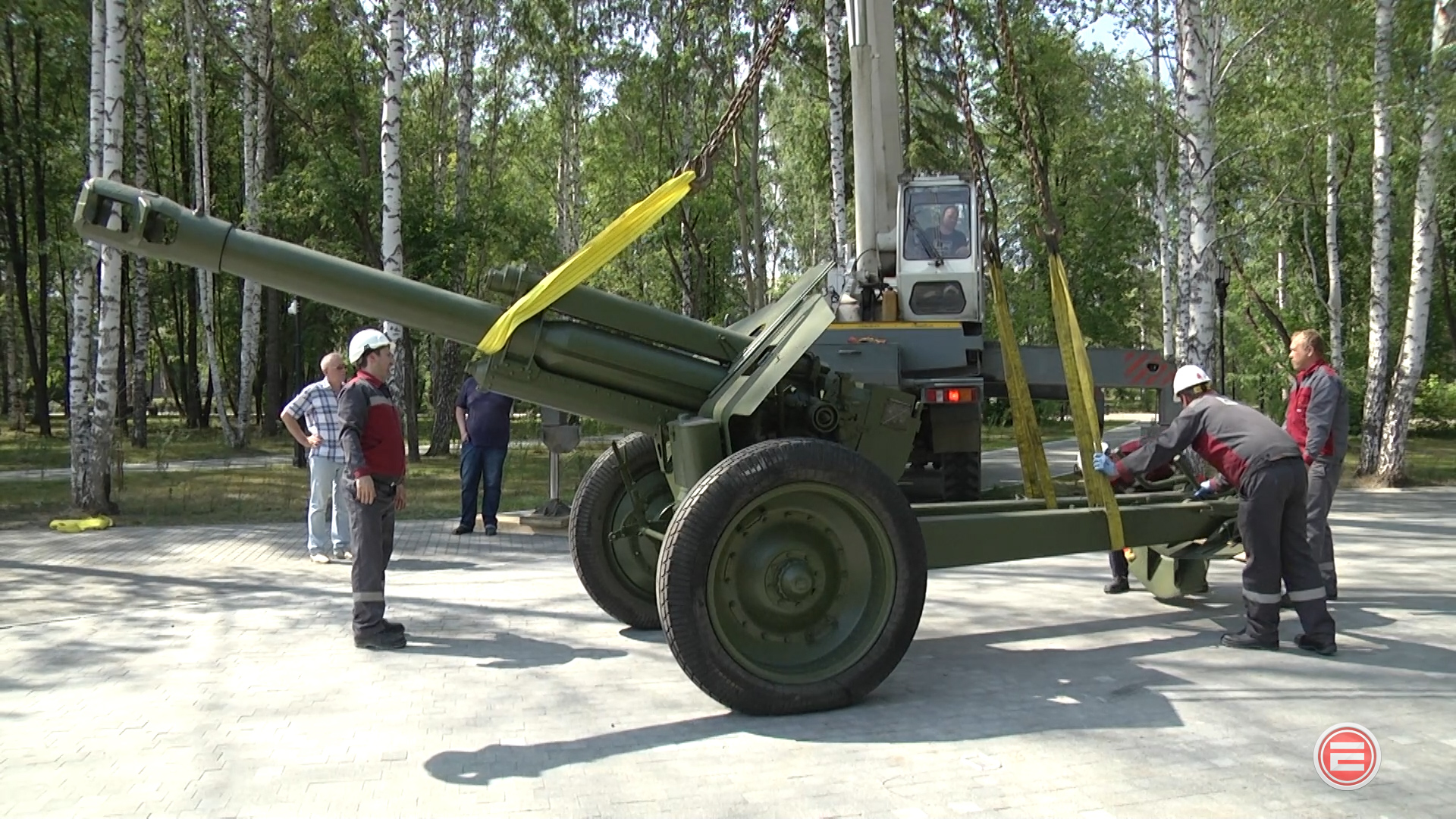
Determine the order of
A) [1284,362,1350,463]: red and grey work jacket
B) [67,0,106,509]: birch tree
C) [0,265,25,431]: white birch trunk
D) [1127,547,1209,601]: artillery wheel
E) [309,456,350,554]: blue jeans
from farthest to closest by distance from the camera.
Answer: [0,265,25,431]: white birch trunk → [67,0,106,509]: birch tree → [309,456,350,554]: blue jeans → [1127,547,1209,601]: artillery wheel → [1284,362,1350,463]: red and grey work jacket

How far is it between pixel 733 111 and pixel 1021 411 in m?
2.47

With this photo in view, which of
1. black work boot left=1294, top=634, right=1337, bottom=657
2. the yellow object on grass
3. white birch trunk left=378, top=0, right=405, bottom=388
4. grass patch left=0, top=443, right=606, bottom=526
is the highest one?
white birch trunk left=378, top=0, right=405, bottom=388

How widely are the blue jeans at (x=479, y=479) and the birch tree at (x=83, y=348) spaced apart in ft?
14.9

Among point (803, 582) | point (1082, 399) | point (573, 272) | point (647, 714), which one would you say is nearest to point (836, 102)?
point (1082, 399)

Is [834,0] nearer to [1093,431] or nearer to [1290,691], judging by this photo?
[1093,431]

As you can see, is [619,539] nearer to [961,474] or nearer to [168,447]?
[961,474]

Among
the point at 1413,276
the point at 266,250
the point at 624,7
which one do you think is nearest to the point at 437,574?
the point at 266,250

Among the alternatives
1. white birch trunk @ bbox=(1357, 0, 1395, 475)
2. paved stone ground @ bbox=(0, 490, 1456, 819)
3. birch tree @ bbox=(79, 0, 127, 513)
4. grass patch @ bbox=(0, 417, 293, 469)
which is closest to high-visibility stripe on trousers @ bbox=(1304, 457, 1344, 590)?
paved stone ground @ bbox=(0, 490, 1456, 819)

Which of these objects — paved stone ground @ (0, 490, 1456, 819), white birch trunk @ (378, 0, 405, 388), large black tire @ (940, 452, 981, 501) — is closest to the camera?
paved stone ground @ (0, 490, 1456, 819)

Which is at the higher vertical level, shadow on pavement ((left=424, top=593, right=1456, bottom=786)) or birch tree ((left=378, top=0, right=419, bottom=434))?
birch tree ((left=378, top=0, right=419, bottom=434))

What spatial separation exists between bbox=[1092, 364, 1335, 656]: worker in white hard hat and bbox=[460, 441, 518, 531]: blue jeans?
6.47 metres

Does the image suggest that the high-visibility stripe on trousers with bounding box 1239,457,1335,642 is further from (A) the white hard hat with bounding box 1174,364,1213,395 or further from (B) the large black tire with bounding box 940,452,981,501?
(B) the large black tire with bounding box 940,452,981,501

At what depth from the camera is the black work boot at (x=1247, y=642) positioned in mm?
6035

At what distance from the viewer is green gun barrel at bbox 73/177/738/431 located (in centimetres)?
514
